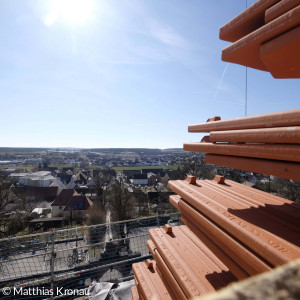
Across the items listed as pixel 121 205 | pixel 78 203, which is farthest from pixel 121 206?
pixel 78 203

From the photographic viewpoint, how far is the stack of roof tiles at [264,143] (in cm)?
113

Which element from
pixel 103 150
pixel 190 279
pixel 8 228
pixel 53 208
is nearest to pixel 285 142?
pixel 190 279

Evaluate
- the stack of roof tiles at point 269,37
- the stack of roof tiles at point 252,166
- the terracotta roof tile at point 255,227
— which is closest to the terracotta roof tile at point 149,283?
the stack of roof tiles at point 252,166

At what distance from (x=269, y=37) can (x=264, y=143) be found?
70 centimetres

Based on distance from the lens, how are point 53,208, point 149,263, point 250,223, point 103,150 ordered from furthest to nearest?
point 103,150
point 53,208
point 149,263
point 250,223

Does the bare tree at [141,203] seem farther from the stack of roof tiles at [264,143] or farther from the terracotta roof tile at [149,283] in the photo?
the stack of roof tiles at [264,143]

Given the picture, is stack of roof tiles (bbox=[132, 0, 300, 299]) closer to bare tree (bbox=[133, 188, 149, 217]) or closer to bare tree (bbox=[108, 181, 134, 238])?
bare tree (bbox=[108, 181, 134, 238])

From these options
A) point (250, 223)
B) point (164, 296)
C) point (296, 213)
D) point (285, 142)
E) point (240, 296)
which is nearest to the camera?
point (240, 296)

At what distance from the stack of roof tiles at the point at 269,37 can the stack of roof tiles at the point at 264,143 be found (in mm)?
403

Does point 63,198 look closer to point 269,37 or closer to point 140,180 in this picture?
point 140,180

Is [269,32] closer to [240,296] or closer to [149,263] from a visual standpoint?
[240,296]

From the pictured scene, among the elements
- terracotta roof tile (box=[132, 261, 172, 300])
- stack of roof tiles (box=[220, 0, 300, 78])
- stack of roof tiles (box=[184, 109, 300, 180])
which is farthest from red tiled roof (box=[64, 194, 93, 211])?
stack of roof tiles (box=[220, 0, 300, 78])

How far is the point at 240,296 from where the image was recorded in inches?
11.8

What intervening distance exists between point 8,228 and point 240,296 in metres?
19.0
